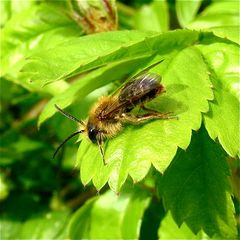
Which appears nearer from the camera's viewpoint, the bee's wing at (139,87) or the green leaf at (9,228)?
the bee's wing at (139,87)

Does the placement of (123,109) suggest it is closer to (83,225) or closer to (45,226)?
(83,225)

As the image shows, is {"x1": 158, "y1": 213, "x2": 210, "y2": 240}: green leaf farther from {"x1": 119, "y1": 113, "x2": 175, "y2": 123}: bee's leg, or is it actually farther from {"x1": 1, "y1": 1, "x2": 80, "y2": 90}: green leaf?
{"x1": 1, "y1": 1, "x2": 80, "y2": 90}: green leaf

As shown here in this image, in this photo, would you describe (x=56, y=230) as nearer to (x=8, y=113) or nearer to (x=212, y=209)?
(x=8, y=113)

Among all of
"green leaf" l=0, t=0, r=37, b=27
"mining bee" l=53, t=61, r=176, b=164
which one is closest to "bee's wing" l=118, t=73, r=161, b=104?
"mining bee" l=53, t=61, r=176, b=164

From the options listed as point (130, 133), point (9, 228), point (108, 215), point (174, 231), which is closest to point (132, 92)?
point (130, 133)

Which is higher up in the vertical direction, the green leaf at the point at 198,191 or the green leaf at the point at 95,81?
the green leaf at the point at 95,81

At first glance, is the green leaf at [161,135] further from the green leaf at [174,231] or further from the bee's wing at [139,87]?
the green leaf at [174,231]

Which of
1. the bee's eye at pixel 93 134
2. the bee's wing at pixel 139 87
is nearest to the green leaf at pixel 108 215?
the bee's eye at pixel 93 134
